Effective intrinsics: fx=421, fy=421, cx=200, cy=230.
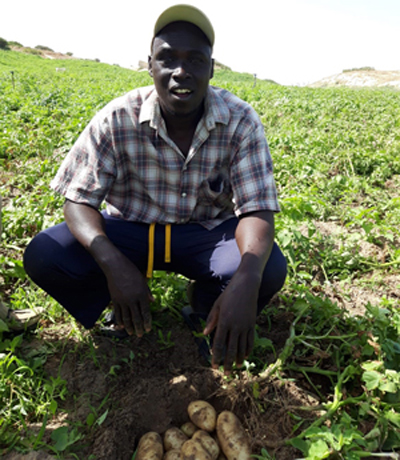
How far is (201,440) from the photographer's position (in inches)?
68.9

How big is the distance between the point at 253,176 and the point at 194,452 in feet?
4.09

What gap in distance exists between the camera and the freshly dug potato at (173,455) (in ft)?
5.69

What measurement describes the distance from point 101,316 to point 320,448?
56.9 inches

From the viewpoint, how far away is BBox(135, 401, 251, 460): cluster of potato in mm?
1719

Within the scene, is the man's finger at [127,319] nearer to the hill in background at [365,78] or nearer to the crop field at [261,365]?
the crop field at [261,365]

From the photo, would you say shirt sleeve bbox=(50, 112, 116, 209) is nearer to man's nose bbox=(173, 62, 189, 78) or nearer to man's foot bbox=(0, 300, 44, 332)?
man's nose bbox=(173, 62, 189, 78)

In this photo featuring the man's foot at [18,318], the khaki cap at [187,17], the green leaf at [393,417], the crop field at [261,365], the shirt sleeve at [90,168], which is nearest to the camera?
the green leaf at [393,417]

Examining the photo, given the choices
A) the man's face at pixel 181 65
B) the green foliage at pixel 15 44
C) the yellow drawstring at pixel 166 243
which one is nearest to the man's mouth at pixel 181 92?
the man's face at pixel 181 65

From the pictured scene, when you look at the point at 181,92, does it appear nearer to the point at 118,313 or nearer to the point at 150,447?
the point at 118,313

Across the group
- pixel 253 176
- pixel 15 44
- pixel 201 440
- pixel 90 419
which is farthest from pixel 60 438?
pixel 15 44

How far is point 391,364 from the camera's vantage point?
196 centimetres

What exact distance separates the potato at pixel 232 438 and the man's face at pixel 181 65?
4.67 feet

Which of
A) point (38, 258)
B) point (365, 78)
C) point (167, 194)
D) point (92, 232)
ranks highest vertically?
point (365, 78)

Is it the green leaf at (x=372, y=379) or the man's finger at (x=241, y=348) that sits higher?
the man's finger at (x=241, y=348)
